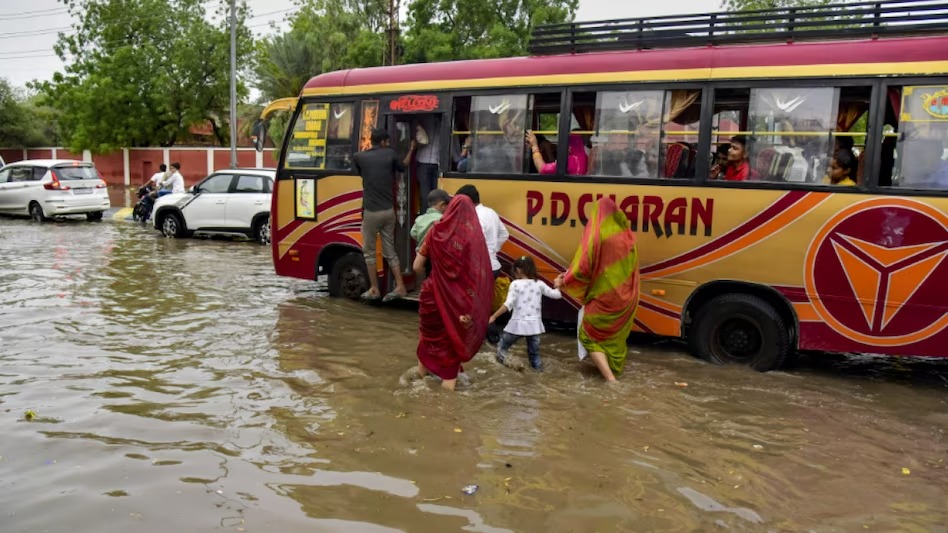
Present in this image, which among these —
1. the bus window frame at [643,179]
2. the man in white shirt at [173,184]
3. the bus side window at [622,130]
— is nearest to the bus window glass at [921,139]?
the bus window frame at [643,179]

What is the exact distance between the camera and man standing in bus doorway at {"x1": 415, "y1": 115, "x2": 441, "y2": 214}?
9094mm

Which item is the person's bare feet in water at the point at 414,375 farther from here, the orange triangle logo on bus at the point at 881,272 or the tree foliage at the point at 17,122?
the tree foliage at the point at 17,122

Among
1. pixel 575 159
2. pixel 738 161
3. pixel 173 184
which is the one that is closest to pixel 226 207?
pixel 173 184

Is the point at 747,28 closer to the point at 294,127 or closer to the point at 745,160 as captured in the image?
the point at 745,160

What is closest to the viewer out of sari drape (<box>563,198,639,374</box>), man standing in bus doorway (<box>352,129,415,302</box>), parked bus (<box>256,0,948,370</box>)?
parked bus (<box>256,0,948,370</box>)

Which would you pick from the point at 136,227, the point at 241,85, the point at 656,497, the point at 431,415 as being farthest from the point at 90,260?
the point at 241,85

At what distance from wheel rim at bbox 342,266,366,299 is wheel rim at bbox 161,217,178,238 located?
28.1 ft

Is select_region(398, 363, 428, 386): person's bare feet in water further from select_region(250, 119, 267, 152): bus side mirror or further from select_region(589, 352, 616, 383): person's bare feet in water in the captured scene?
select_region(250, 119, 267, 152): bus side mirror

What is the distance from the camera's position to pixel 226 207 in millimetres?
16219

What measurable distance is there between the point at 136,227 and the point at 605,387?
52.9 feet

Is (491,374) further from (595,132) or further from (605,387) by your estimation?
(595,132)

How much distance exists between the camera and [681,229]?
7.15 metres

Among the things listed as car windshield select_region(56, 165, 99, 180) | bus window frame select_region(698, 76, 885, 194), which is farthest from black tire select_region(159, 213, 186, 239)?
bus window frame select_region(698, 76, 885, 194)

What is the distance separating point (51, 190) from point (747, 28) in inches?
717
